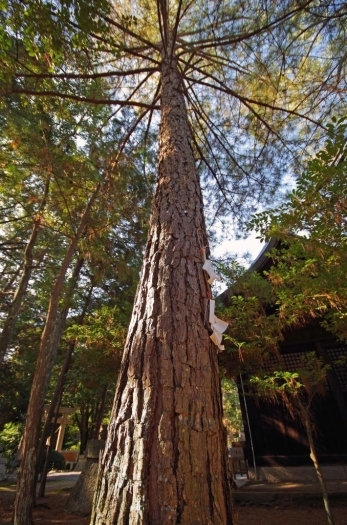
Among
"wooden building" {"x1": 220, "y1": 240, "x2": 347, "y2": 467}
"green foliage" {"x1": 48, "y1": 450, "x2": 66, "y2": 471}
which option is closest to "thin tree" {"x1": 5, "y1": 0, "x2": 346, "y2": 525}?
"wooden building" {"x1": 220, "y1": 240, "x2": 347, "y2": 467}

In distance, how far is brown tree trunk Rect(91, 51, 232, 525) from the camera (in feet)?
3.17

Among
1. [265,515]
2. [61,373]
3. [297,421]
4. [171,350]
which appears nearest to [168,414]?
[171,350]

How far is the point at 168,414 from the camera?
3.67 feet

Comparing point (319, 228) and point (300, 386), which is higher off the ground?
point (319, 228)

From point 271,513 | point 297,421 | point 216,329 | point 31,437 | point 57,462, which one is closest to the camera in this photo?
point 216,329

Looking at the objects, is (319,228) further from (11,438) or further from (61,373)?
(11,438)

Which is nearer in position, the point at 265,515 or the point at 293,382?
the point at 293,382

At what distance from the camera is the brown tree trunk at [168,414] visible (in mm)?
967

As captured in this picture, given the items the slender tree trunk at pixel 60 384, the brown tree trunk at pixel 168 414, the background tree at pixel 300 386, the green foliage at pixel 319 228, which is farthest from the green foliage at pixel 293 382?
the slender tree trunk at pixel 60 384

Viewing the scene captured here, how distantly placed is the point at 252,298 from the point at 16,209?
732cm

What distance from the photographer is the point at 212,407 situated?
1.24 metres

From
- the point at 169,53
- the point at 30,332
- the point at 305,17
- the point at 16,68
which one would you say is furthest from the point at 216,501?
the point at 30,332

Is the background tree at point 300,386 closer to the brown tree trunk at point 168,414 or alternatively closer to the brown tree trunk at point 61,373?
the brown tree trunk at point 168,414

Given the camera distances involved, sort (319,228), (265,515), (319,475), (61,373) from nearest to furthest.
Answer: (319,228) → (319,475) → (265,515) → (61,373)
